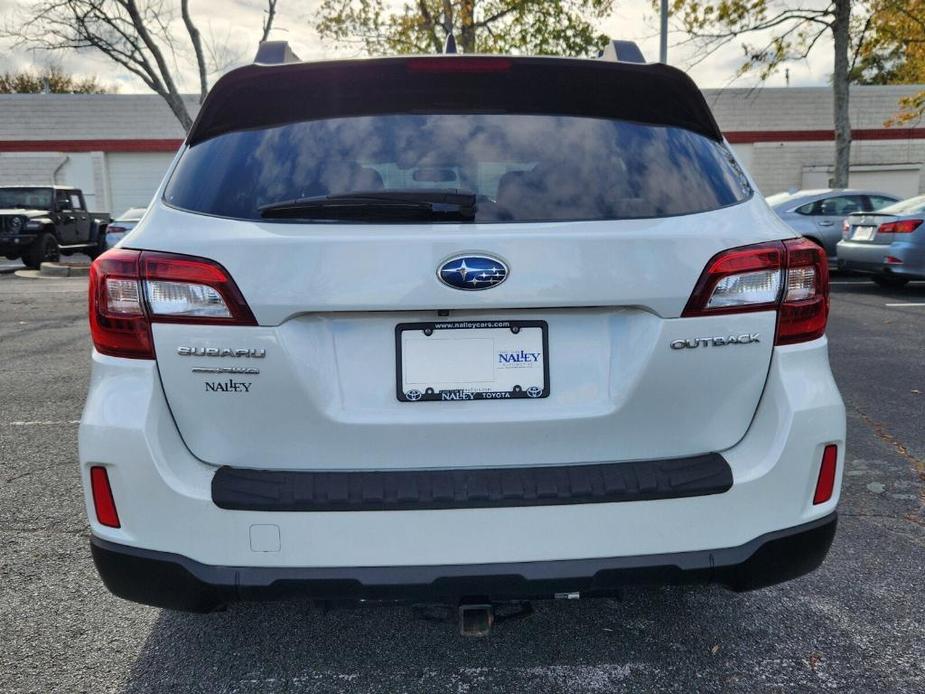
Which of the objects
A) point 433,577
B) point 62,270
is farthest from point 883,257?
point 62,270

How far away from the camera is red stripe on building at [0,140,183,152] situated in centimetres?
2750

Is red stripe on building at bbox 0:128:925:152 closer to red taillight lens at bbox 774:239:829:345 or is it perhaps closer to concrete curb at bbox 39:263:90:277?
concrete curb at bbox 39:263:90:277

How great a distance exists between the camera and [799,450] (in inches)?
76.8

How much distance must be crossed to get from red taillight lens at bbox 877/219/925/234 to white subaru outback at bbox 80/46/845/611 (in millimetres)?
10242

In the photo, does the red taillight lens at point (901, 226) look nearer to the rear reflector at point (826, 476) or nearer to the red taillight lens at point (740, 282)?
the rear reflector at point (826, 476)

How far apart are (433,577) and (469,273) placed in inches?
28.8

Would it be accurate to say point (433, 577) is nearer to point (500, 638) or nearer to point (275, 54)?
point (500, 638)

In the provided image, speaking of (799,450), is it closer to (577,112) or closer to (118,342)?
(577,112)

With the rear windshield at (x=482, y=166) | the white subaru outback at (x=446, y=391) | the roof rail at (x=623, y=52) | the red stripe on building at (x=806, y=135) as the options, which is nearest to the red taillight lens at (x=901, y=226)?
the roof rail at (x=623, y=52)

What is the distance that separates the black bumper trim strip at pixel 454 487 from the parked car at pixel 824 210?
1271 centimetres

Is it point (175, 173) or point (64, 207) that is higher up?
point (175, 173)

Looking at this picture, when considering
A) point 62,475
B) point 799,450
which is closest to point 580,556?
point 799,450

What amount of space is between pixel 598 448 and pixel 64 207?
20.0 meters

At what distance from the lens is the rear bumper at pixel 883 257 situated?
34.4 ft
